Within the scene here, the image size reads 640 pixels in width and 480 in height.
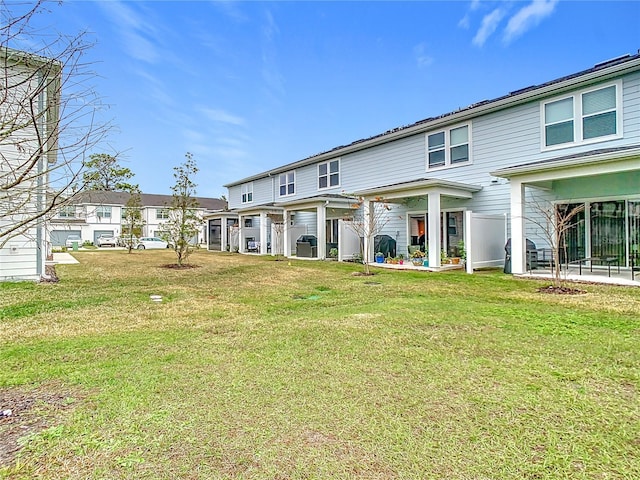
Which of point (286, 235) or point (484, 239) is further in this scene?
point (286, 235)

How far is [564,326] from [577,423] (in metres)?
3.10

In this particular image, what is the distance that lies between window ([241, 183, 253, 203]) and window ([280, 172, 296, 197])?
14.7ft

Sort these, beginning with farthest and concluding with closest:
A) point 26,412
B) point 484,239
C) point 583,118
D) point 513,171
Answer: point 484,239 < point 583,118 < point 513,171 < point 26,412

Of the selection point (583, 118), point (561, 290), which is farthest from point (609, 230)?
point (561, 290)

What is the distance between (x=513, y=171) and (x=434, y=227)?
119 inches

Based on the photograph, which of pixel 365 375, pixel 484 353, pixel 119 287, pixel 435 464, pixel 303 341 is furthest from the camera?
pixel 119 287

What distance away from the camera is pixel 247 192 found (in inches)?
1123

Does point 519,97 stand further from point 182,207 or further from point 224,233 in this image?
point 224,233

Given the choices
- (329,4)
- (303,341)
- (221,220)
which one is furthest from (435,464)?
(221,220)

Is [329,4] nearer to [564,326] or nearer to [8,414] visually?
[564,326]

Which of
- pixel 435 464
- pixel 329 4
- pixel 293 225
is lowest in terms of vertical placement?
pixel 435 464

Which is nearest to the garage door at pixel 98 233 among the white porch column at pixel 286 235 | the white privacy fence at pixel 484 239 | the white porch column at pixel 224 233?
the white porch column at pixel 224 233

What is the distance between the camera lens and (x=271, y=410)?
112 inches

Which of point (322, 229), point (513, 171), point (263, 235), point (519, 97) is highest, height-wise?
point (519, 97)
